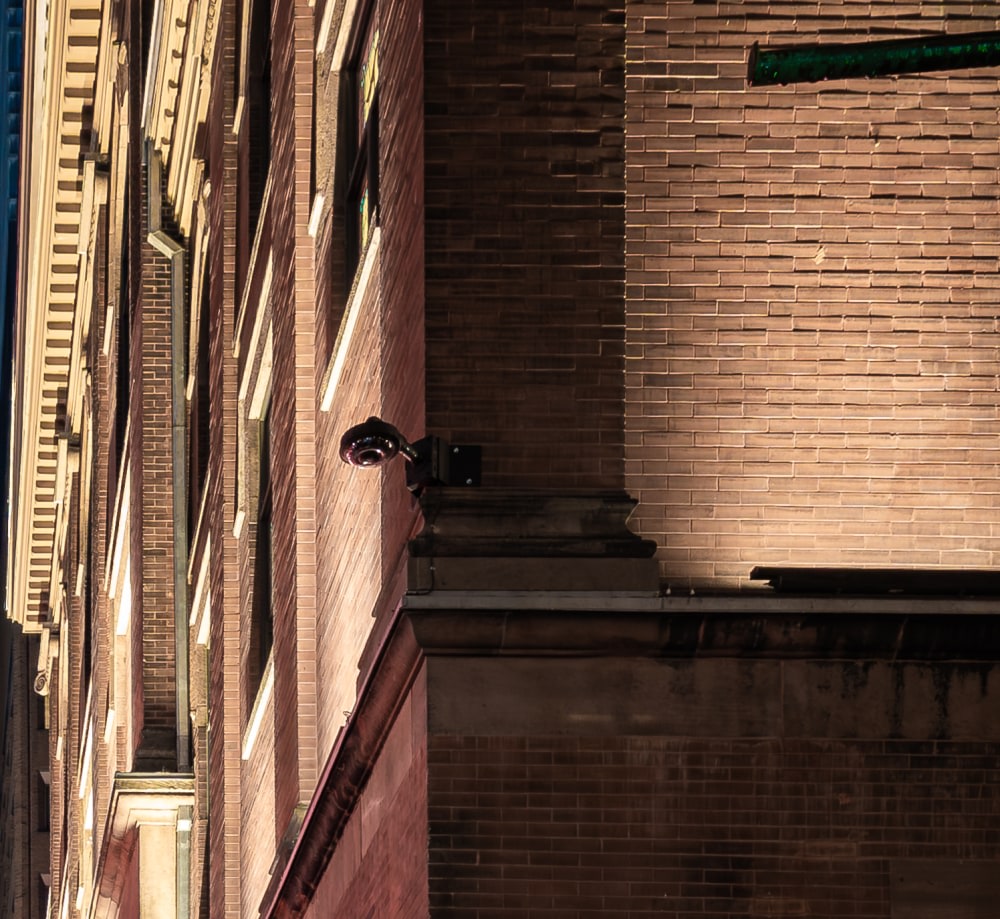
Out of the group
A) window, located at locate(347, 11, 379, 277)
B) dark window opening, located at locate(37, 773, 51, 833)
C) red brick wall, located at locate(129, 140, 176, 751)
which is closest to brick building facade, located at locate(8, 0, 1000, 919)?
window, located at locate(347, 11, 379, 277)

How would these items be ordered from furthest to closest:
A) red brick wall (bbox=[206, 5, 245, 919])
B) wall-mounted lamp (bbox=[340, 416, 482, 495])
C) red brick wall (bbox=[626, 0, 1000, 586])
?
red brick wall (bbox=[206, 5, 245, 919]) < red brick wall (bbox=[626, 0, 1000, 586]) < wall-mounted lamp (bbox=[340, 416, 482, 495])

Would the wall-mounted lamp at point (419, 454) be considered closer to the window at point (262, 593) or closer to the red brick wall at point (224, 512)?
the window at point (262, 593)

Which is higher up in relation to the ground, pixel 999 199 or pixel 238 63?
pixel 238 63

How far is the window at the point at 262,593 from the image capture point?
20062 millimetres

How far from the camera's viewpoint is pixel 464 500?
11.1m

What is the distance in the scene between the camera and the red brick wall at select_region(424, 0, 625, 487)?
444 inches

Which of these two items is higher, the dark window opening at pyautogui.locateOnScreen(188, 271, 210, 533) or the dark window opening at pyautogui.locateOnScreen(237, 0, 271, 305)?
the dark window opening at pyautogui.locateOnScreen(237, 0, 271, 305)

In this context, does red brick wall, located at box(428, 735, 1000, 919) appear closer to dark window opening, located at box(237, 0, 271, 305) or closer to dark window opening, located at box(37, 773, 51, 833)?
dark window opening, located at box(237, 0, 271, 305)

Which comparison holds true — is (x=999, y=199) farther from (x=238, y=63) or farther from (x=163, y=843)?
(x=163, y=843)

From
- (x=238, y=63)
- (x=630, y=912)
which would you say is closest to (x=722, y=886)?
(x=630, y=912)

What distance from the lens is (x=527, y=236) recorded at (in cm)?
1144

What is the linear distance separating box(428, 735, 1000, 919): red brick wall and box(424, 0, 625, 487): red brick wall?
1.27 meters

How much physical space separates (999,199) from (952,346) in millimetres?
732

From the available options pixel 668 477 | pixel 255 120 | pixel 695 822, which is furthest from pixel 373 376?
pixel 255 120
